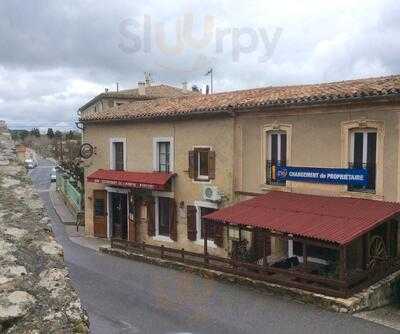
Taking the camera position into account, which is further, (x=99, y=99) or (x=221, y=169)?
(x=99, y=99)

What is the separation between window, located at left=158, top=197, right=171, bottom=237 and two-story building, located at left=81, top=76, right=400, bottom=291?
48 millimetres

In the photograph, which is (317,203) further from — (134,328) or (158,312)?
(134,328)

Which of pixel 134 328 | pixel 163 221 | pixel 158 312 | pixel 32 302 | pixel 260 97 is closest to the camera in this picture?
pixel 32 302

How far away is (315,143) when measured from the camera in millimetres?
15578

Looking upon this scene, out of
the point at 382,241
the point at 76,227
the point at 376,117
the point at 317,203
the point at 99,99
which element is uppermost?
the point at 99,99

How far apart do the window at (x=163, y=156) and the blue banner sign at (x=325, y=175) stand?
587 centimetres

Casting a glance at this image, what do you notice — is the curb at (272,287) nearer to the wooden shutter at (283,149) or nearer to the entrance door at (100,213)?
the wooden shutter at (283,149)

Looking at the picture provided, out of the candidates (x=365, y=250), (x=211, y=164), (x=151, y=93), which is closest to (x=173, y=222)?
(x=211, y=164)

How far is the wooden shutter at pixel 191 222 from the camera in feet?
64.3

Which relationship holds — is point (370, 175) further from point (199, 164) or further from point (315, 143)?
point (199, 164)

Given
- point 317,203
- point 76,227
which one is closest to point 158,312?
point 317,203

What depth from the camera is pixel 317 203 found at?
1495cm

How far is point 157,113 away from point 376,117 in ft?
31.7

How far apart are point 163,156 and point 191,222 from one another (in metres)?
3.35
